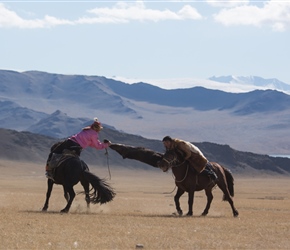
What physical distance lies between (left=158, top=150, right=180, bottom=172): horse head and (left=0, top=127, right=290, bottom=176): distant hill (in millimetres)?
90322

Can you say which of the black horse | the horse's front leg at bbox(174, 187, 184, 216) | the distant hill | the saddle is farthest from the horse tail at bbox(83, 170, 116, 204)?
the distant hill

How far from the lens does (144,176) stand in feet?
333

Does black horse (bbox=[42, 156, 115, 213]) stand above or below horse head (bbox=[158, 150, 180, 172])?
below

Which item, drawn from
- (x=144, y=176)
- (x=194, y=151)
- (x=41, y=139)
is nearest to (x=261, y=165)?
(x=144, y=176)

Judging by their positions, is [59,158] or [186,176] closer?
[59,158]

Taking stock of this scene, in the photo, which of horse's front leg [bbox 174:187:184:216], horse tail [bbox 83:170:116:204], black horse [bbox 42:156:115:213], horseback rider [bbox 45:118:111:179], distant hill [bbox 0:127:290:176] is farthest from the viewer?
distant hill [bbox 0:127:290:176]

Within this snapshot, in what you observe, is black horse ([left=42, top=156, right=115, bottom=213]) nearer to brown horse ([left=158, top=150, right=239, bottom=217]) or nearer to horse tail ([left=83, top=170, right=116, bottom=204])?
horse tail ([left=83, top=170, right=116, bottom=204])

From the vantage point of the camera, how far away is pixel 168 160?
18.4 m

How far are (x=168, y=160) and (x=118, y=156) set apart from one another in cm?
9571

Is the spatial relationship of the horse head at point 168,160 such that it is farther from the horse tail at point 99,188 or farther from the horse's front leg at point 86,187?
the horse's front leg at point 86,187

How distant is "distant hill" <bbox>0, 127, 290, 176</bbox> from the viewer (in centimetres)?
11162

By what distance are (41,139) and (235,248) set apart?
4462 inches

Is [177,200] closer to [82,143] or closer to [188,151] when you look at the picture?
[188,151]

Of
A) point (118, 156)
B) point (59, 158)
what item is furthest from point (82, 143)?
point (118, 156)
